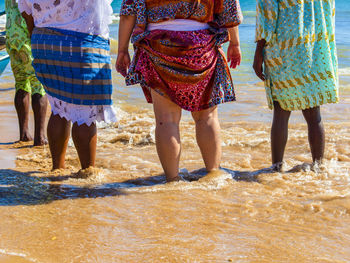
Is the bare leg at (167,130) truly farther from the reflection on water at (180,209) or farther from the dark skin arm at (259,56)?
the dark skin arm at (259,56)

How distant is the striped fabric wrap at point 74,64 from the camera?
10.9ft

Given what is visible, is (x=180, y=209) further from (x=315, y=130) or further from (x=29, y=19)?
(x=29, y=19)

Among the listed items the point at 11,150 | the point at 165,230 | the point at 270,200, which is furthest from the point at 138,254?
the point at 11,150

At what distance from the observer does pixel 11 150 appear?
4426 mm

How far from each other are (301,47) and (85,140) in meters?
1.51

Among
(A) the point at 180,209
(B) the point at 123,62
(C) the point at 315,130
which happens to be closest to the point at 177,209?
(A) the point at 180,209

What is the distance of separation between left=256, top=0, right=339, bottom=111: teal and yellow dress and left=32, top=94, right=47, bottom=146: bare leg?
2.06m

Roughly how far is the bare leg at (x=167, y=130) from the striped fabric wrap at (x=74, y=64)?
0.38 m

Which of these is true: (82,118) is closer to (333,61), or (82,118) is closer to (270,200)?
(270,200)

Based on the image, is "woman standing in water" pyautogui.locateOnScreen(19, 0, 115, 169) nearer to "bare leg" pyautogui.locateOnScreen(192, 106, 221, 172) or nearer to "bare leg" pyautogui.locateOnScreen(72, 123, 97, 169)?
"bare leg" pyautogui.locateOnScreen(72, 123, 97, 169)

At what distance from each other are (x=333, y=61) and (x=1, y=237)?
2.36m

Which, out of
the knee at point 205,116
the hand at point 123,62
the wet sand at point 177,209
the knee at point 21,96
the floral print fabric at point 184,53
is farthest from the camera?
the knee at point 21,96

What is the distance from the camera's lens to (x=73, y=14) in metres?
3.29

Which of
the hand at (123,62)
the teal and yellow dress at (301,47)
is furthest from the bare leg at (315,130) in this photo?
the hand at (123,62)
